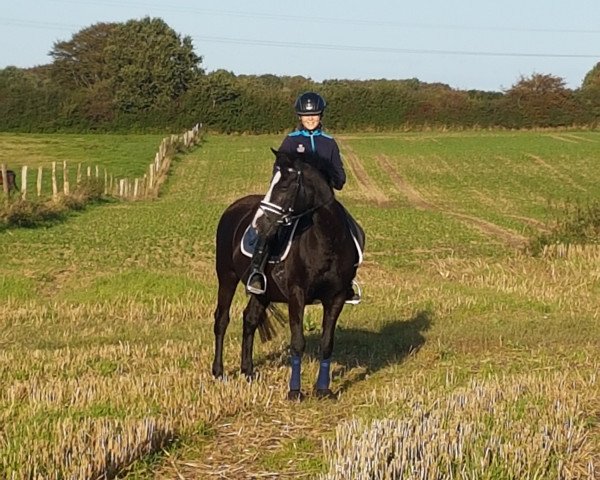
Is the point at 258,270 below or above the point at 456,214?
above

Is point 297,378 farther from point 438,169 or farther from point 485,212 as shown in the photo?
point 438,169

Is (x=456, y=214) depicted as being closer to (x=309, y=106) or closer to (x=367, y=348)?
(x=367, y=348)

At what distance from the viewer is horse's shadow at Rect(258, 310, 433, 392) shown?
9.52 metres

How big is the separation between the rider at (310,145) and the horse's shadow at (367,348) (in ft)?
4.47

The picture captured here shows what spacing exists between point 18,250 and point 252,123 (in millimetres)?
63788

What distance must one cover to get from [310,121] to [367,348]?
342 cm

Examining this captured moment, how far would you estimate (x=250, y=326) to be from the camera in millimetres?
9102

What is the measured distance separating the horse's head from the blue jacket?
329 mm

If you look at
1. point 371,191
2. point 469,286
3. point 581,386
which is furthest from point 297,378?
point 371,191

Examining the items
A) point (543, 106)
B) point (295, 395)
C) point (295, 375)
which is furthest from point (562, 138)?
point (295, 395)

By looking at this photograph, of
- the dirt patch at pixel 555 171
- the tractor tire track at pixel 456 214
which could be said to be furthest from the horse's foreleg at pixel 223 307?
the dirt patch at pixel 555 171

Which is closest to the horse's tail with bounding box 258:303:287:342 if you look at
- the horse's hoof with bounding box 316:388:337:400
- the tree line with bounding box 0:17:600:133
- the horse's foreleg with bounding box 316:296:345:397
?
the horse's foreleg with bounding box 316:296:345:397

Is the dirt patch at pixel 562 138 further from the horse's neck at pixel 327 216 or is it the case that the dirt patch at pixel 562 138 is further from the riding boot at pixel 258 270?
the riding boot at pixel 258 270

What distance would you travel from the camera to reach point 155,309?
1420 cm
